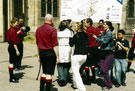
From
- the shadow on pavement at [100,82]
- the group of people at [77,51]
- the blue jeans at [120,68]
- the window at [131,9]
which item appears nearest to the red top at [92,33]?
the group of people at [77,51]

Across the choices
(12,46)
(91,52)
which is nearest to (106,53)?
(91,52)

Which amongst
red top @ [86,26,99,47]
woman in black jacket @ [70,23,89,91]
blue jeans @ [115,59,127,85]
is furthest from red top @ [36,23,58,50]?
blue jeans @ [115,59,127,85]

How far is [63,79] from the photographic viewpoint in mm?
7520

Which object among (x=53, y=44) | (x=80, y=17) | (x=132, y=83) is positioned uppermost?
(x=80, y=17)

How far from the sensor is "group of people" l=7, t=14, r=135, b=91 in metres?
6.18

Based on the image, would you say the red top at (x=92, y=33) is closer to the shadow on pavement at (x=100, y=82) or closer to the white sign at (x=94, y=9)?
the white sign at (x=94, y=9)

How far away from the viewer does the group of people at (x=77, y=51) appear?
618cm

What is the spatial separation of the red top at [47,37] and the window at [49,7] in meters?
16.5

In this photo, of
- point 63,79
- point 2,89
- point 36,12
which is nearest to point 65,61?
point 63,79

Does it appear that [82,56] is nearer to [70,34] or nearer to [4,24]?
[70,34]

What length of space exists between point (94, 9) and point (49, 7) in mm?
14110

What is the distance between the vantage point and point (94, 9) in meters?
8.94

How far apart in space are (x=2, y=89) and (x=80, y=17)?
3.91 m

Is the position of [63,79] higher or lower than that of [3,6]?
lower
